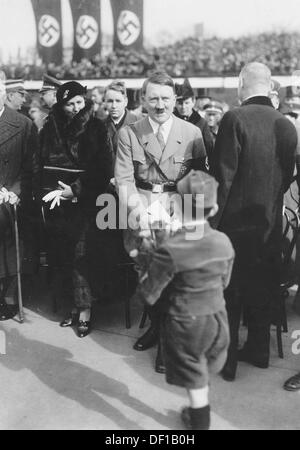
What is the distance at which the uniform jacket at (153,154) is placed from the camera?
3438mm

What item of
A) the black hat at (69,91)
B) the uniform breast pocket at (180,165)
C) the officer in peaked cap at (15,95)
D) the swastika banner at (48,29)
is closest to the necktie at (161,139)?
the uniform breast pocket at (180,165)

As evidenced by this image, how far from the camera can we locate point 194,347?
2494 millimetres

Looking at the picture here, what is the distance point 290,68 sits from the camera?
8.52 meters

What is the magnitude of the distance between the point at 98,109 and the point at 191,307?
21.8ft

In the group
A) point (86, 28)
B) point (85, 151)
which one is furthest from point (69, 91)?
point (86, 28)

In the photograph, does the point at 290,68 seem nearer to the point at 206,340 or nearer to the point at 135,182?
the point at 135,182

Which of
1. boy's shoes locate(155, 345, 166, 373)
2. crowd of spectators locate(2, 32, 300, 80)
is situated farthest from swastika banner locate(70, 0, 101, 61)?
Answer: boy's shoes locate(155, 345, 166, 373)

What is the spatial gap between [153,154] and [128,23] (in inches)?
212

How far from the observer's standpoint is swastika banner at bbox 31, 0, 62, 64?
289 inches

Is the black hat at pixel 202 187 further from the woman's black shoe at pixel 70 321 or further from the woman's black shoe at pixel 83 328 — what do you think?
the woman's black shoe at pixel 70 321

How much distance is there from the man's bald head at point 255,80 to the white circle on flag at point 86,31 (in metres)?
5.41

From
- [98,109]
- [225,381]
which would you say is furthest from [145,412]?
[98,109]

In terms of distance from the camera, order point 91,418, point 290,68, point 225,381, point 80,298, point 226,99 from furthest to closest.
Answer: point 226,99 → point 290,68 → point 80,298 → point 225,381 → point 91,418

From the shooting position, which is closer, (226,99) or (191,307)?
(191,307)
